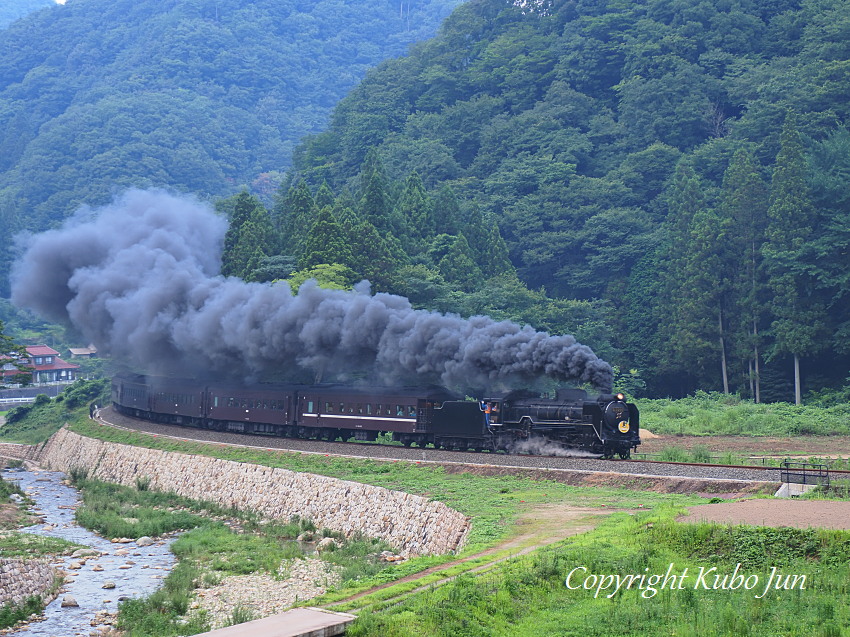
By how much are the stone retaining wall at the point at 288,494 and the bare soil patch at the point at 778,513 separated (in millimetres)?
5526

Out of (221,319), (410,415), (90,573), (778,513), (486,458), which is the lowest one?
(90,573)

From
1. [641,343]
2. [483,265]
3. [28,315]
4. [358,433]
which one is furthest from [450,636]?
[28,315]

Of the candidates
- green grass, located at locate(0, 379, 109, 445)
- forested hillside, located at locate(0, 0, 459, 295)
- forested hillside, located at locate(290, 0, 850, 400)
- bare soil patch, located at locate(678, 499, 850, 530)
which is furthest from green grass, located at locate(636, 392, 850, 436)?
forested hillside, located at locate(0, 0, 459, 295)

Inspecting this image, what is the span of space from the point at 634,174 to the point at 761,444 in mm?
43404

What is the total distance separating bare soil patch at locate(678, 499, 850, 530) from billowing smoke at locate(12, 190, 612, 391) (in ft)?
34.1

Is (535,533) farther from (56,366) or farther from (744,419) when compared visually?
(56,366)

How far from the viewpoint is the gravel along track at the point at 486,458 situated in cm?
2738

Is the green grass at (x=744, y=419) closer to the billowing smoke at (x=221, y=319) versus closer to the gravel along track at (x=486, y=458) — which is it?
the billowing smoke at (x=221, y=319)

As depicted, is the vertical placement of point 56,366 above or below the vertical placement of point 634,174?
below

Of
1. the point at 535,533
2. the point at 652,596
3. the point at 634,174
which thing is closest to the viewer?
the point at 652,596

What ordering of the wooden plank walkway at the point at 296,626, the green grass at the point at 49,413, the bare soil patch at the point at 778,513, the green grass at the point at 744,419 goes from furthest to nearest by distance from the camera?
the green grass at the point at 49,413 < the green grass at the point at 744,419 < the bare soil patch at the point at 778,513 < the wooden plank walkway at the point at 296,626

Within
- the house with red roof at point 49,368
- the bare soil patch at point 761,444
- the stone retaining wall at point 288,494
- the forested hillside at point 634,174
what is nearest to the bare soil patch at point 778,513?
the stone retaining wall at point 288,494

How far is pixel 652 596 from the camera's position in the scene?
1608cm

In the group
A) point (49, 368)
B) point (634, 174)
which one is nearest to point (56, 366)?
point (49, 368)
